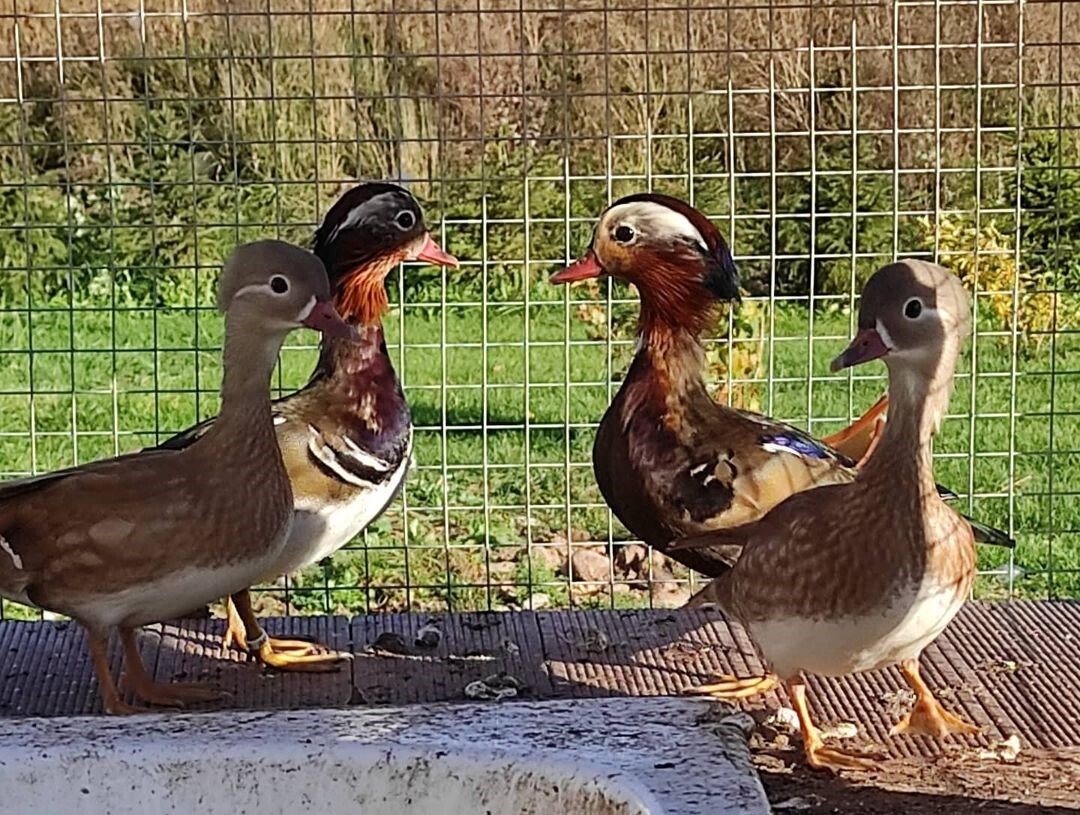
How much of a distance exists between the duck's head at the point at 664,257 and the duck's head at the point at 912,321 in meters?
0.82

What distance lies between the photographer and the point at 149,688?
285cm

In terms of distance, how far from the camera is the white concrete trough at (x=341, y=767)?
1.56 m

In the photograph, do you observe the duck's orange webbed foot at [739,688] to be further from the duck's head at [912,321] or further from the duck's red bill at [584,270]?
the duck's red bill at [584,270]

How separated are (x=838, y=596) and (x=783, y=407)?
2542mm

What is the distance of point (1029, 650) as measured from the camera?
3.09 m

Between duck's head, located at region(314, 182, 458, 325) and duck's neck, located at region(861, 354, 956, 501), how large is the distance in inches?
A: 44.8

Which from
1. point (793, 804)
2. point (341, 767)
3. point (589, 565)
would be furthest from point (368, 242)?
point (341, 767)

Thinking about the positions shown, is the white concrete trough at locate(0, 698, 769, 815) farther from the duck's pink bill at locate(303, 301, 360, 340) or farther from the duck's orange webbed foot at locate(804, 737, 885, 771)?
the duck's pink bill at locate(303, 301, 360, 340)

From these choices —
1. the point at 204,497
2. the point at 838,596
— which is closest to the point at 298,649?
the point at 204,497

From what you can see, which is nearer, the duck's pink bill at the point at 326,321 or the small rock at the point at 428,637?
the duck's pink bill at the point at 326,321

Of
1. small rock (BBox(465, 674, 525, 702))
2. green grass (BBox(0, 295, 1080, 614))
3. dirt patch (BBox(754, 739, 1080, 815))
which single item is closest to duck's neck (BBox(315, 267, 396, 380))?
green grass (BBox(0, 295, 1080, 614))

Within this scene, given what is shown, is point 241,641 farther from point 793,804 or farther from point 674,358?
point 793,804

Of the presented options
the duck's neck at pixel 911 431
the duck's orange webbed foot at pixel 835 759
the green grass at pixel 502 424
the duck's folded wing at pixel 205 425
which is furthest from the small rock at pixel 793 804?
the green grass at pixel 502 424

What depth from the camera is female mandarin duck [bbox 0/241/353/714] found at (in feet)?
8.53
